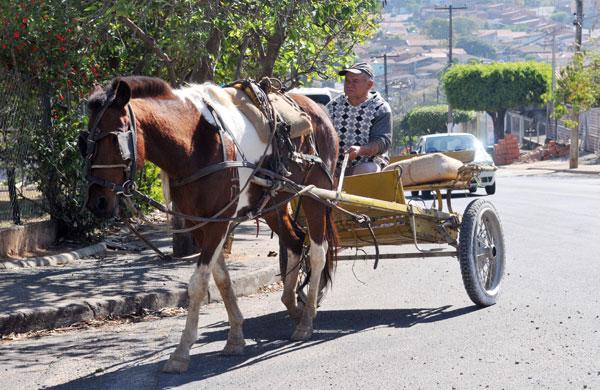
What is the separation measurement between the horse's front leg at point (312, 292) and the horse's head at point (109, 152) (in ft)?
6.75

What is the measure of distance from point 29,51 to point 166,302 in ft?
16.6

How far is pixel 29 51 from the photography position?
13.9 m

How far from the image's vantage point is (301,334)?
8.22 metres

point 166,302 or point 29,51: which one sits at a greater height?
point 29,51

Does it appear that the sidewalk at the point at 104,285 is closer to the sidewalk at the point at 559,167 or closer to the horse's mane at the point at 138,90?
the horse's mane at the point at 138,90

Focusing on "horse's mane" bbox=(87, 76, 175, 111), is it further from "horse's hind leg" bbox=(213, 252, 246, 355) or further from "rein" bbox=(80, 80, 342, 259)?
"horse's hind leg" bbox=(213, 252, 246, 355)

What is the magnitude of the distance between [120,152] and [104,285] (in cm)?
422

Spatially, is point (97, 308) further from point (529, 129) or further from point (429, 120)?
point (429, 120)

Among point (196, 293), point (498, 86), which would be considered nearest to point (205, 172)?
point (196, 293)

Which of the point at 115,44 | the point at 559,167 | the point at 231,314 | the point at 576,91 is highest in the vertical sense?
the point at 115,44

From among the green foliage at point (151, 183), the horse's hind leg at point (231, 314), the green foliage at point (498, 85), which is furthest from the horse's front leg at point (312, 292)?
the green foliage at point (498, 85)

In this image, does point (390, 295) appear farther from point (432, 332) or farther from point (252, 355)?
point (252, 355)

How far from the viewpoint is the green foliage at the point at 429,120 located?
8894cm

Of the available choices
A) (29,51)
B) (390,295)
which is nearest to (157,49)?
(29,51)
